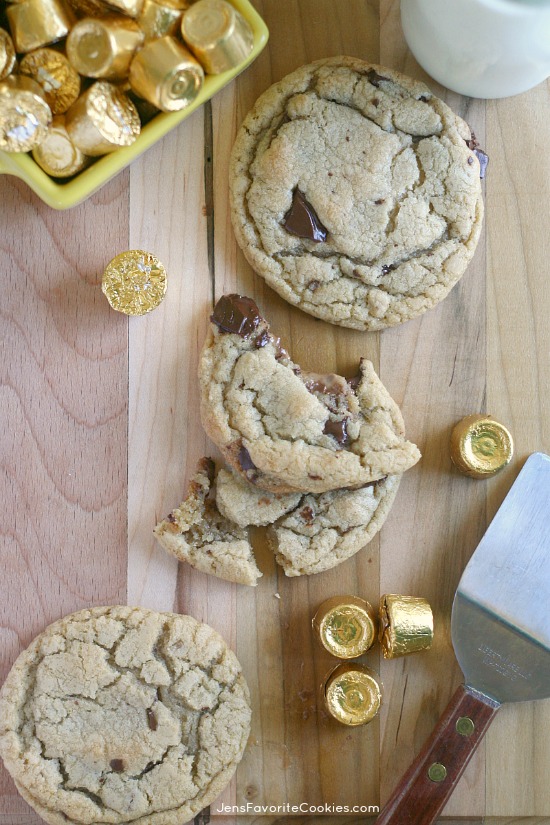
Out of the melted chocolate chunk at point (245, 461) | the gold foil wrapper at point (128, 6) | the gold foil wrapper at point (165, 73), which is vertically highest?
the gold foil wrapper at point (128, 6)

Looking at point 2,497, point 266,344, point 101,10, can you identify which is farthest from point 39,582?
point 101,10

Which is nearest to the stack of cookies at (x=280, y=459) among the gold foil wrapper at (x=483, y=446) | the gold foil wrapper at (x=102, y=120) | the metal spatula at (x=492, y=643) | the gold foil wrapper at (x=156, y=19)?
the gold foil wrapper at (x=483, y=446)

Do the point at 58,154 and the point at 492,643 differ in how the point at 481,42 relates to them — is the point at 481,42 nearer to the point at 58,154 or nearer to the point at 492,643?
the point at 58,154

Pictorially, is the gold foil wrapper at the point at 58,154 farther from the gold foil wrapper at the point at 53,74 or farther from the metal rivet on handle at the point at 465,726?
the metal rivet on handle at the point at 465,726

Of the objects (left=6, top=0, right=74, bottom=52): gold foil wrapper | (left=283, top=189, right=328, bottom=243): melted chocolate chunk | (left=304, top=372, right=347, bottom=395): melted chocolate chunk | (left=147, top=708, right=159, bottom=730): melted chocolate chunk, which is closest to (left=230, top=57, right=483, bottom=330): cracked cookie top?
(left=283, top=189, right=328, bottom=243): melted chocolate chunk

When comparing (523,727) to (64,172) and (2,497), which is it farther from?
(64,172)

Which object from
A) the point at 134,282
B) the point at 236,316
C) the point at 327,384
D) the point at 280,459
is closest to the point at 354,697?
the point at 280,459
